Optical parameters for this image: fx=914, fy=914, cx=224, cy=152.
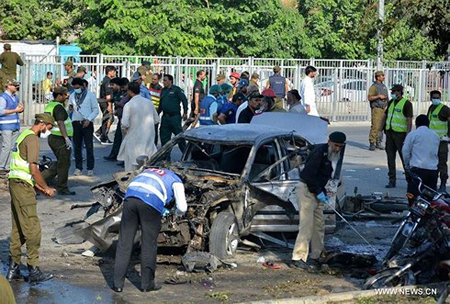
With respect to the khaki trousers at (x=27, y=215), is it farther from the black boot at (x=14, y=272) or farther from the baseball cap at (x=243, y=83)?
the baseball cap at (x=243, y=83)

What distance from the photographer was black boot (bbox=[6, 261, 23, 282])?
30.4ft

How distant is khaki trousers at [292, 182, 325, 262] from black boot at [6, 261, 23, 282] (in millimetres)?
3107

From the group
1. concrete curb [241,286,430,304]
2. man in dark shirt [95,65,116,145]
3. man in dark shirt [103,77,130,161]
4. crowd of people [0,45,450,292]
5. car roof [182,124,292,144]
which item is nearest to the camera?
concrete curb [241,286,430,304]

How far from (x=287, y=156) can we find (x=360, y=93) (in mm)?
19491

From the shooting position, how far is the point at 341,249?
1144 cm

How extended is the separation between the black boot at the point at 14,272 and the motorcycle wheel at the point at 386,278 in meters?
3.51

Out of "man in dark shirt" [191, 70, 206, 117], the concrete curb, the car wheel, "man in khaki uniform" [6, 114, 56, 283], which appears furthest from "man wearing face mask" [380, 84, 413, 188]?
"man in khaki uniform" [6, 114, 56, 283]

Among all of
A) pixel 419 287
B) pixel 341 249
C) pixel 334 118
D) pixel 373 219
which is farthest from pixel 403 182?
pixel 334 118

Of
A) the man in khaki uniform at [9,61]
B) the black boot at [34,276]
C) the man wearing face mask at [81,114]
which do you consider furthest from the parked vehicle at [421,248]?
the man in khaki uniform at [9,61]

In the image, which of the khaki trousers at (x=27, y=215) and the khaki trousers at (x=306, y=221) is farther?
the khaki trousers at (x=306, y=221)

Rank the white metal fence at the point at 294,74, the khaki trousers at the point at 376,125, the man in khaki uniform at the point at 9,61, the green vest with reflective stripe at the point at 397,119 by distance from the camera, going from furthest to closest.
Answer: the white metal fence at the point at 294,74, the man in khaki uniform at the point at 9,61, the khaki trousers at the point at 376,125, the green vest with reflective stripe at the point at 397,119

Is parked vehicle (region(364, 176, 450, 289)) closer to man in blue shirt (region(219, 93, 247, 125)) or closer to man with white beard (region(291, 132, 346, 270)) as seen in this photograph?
man with white beard (region(291, 132, 346, 270))

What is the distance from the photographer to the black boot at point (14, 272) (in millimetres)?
9258

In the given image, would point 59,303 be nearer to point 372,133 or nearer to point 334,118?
point 372,133
